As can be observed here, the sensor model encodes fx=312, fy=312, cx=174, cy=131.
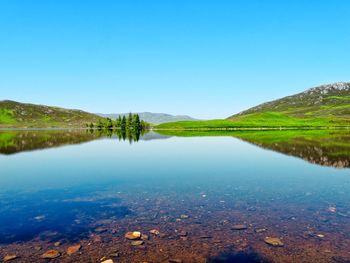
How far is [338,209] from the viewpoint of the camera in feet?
63.2

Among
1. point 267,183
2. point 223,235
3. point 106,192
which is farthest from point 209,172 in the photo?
point 223,235

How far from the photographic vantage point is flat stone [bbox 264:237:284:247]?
14.1 m

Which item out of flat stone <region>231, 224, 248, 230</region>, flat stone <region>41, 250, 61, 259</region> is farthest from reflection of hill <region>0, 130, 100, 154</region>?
flat stone <region>231, 224, 248, 230</region>

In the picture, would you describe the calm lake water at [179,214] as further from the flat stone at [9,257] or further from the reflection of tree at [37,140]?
the reflection of tree at [37,140]

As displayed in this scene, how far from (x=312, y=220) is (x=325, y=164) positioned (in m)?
23.9

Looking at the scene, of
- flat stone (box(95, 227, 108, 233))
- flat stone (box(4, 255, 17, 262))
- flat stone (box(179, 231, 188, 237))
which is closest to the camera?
flat stone (box(4, 255, 17, 262))

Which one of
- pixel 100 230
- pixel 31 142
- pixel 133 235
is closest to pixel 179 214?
pixel 133 235

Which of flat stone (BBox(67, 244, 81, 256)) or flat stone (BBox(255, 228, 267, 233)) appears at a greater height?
flat stone (BBox(67, 244, 81, 256))

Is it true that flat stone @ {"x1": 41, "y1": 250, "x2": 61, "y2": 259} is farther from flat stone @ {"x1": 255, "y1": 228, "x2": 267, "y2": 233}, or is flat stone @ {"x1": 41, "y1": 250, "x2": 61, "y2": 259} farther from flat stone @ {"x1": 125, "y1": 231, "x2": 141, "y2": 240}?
flat stone @ {"x1": 255, "y1": 228, "x2": 267, "y2": 233}

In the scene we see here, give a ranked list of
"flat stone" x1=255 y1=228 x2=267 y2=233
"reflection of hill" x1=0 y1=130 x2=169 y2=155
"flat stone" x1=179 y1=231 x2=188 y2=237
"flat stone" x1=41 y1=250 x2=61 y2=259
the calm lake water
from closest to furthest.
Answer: "flat stone" x1=41 y1=250 x2=61 y2=259 → the calm lake water → "flat stone" x1=179 y1=231 x2=188 y2=237 → "flat stone" x1=255 y1=228 x2=267 y2=233 → "reflection of hill" x1=0 y1=130 x2=169 y2=155

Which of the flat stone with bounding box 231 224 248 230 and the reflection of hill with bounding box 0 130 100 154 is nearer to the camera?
the flat stone with bounding box 231 224 248 230

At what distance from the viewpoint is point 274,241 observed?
14.5 meters

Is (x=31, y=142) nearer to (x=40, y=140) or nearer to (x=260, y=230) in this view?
(x=40, y=140)

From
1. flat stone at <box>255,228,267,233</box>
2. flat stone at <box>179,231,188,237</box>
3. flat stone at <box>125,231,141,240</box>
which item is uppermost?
flat stone at <box>125,231,141,240</box>
